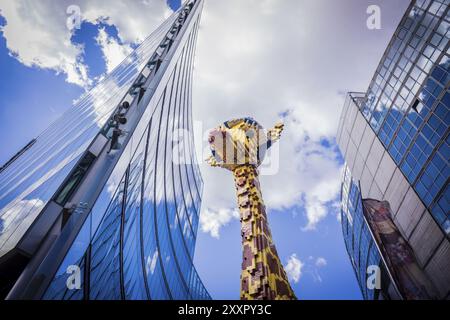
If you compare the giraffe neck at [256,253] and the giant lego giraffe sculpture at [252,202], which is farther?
the giant lego giraffe sculpture at [252,202]

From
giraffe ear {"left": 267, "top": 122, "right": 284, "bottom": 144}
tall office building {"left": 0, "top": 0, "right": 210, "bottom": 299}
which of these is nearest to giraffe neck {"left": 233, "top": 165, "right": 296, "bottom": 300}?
giraffe ear {"left": 267, "top": 122, "right": 284, "bottom": 144}

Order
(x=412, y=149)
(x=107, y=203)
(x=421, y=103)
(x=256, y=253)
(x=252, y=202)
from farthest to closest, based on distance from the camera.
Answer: (x=412, y=149) < (x=421, y=103) < (x=252, y=202) < (x=256, y=253) < (x=107, y=203)

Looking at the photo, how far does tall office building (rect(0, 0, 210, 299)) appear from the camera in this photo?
4898 mm

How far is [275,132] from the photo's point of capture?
14.3 m

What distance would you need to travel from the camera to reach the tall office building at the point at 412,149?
51.3ft

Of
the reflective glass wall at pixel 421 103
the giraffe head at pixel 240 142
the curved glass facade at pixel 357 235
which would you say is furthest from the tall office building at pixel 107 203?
the curved glass facade at pixel 357 235

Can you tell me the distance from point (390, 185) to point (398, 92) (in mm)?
7948

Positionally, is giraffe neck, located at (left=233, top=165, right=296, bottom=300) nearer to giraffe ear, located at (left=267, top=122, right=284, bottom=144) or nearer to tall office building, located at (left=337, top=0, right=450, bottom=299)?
giraffe ear, located at (left=267, top=122, right=284, bottom=144)

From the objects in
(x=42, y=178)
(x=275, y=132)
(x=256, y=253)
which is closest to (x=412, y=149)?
(x=275, y=132)

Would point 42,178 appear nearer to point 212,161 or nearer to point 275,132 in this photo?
point 212,161

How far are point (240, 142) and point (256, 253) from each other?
616 cm

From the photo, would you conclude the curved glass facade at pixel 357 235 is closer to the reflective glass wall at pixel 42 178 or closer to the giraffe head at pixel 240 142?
the giraffe head at pixel 240 142
